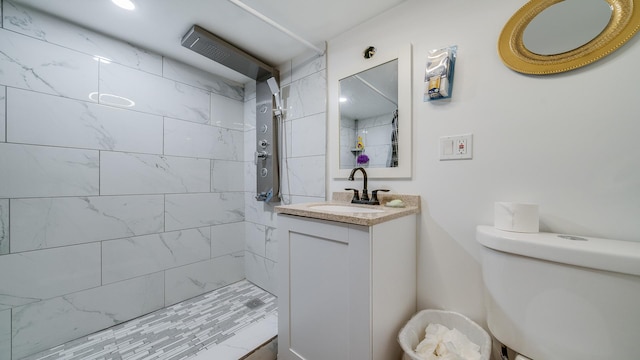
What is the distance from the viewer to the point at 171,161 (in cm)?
168

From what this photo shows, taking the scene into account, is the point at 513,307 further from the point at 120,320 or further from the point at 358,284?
the point at 120,320

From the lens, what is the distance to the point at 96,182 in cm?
137

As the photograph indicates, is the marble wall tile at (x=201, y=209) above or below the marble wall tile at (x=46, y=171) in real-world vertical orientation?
below

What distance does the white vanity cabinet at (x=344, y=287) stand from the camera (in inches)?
31.4

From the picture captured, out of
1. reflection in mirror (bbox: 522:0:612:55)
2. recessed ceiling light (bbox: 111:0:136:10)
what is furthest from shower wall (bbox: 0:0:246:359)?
reflection in mirror (bbox: 522:0:612:55)

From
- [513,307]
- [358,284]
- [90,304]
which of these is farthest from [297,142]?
[90,304]

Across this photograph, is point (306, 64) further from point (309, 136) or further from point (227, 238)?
point (227, 238)

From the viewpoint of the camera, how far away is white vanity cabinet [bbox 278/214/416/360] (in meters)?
0.80

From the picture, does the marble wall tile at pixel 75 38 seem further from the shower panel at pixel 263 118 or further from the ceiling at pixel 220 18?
the shower panel at pixel 263 118

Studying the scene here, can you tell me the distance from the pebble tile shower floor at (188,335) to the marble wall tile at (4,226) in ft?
2.01

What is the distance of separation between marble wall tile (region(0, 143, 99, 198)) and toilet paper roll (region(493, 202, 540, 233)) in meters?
2.22

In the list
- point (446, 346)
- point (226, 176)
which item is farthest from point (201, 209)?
point (446, 346)

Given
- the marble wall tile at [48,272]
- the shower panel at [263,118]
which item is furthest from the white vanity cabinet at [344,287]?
the marble wall tile at [48,272]

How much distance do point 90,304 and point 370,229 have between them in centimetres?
183
